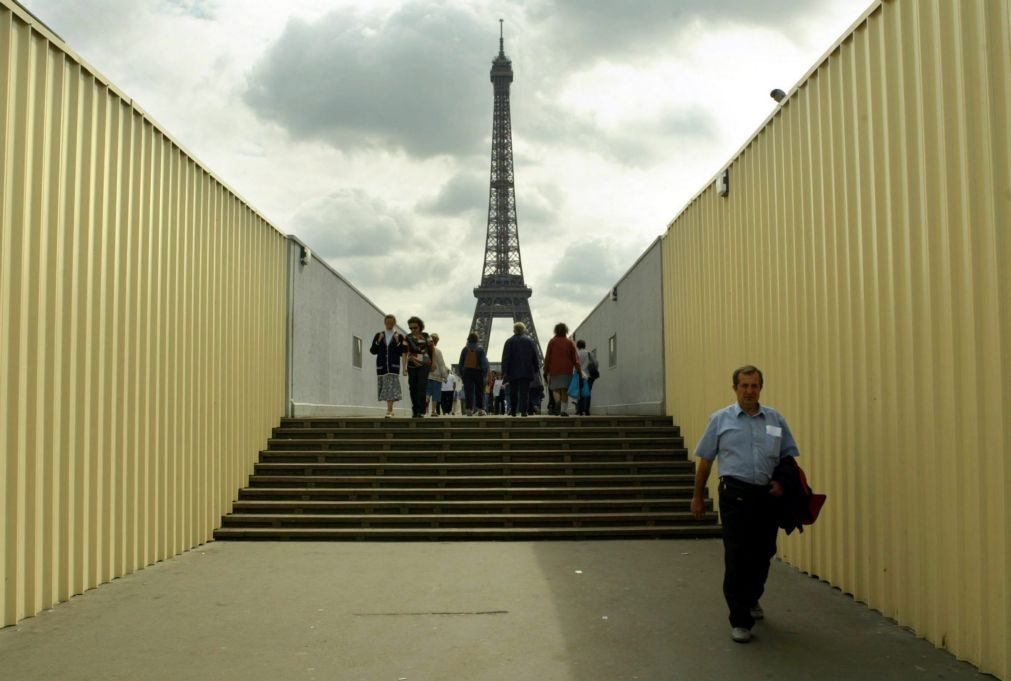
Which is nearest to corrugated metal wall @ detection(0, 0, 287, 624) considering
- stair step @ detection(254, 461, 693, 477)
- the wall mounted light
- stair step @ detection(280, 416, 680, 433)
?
stair step @ detection(254, 461, 693, 477)

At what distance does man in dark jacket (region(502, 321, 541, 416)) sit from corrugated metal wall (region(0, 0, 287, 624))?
517 centimetres

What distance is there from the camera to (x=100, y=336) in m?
6.75

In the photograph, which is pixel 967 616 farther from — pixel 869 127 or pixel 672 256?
pixel 672 256

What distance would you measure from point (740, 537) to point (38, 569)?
4088 mm

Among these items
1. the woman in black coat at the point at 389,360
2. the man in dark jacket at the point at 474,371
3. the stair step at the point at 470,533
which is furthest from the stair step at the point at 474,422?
the man in dark jacket at the point at 474,371

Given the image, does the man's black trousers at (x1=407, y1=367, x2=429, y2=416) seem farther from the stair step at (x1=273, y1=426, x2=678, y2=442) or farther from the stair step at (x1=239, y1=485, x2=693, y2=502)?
the stair step at (x1=239, y1=485, x2=693, y2=502)

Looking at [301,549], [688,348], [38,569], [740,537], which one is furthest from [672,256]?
[38,569]

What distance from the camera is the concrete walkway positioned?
15.3 ft

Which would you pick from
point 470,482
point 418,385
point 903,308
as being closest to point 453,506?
point 470,482

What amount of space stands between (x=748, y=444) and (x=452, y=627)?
6.40ft

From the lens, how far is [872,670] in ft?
15.1

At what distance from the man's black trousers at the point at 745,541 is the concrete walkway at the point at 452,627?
0.72ft

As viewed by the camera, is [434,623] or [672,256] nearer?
[434,623]

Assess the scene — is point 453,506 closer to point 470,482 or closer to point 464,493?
point 464,493
